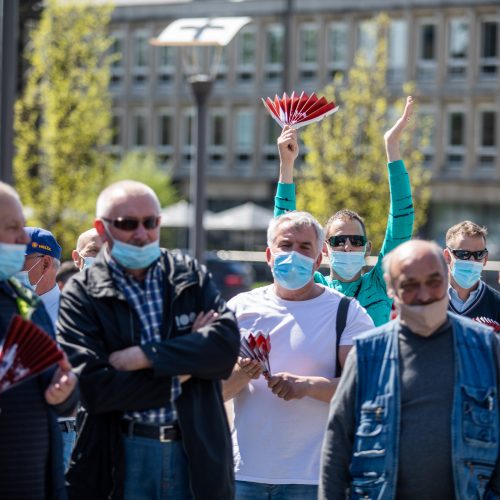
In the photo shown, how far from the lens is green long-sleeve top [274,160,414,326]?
661 centimetres

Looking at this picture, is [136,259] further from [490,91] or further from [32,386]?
[490,91]

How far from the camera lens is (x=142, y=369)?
15.9ft

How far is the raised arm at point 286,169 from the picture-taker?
269 inches

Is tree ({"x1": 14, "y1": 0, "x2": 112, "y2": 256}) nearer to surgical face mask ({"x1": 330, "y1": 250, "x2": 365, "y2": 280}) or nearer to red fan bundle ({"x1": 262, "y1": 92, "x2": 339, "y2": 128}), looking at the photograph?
red fan bundle ({"x1": 262, "y1": 92, "x2": 339, "y2": 128})

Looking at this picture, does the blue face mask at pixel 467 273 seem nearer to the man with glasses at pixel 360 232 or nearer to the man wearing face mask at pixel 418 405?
the man with glasses at pixel 360 232

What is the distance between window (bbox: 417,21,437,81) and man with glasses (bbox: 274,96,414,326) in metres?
51.4

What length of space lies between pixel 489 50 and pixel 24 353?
53841 mm

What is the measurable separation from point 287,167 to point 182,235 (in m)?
52.9

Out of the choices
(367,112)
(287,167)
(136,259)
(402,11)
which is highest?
(402,11)

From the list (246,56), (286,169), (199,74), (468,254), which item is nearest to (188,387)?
(286,169)

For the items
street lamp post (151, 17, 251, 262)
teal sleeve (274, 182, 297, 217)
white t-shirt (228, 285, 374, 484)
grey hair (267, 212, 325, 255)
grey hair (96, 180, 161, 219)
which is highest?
street lamp post (151, 17, 251, 262)

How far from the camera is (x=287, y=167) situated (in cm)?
701

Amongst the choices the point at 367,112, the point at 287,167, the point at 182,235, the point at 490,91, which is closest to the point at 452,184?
the point at 490,91

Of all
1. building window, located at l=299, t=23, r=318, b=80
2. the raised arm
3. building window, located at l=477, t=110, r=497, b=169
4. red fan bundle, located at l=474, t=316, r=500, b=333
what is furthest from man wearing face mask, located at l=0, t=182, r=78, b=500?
building window, located at l=299, t=23, r=318, b=80
